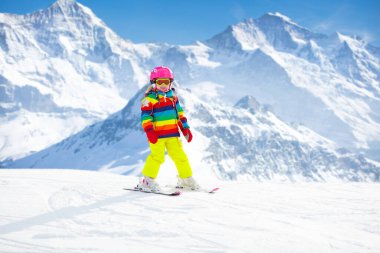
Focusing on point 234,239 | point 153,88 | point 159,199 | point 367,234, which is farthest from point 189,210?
point 153,88

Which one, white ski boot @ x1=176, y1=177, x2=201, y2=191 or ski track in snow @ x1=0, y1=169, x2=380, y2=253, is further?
white ski boot @ x1=176, y1=177, x2=201, y2=191

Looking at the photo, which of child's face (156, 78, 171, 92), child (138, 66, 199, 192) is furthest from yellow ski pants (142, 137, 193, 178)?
child's face (156, 78, 171, 92)

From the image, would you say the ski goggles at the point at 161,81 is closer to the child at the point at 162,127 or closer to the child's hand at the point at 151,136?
the child at the point at 162,127

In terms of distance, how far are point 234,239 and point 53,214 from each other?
7.59ft

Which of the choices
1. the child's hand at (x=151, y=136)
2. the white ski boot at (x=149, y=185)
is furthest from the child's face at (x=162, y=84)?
the white ski boot at (x=149, y=185)

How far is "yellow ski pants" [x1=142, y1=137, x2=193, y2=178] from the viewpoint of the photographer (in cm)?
696

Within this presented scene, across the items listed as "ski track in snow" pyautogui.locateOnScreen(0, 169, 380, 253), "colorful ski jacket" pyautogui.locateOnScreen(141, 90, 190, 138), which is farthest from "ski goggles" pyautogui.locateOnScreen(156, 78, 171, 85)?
"ski track in snow" pyautogui.locateOnScreen(0, 169, 380, 253)

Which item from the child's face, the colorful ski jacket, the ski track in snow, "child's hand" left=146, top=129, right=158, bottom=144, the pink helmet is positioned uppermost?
the pink helmet

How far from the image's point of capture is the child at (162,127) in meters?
6.95

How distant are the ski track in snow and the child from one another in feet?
2.07

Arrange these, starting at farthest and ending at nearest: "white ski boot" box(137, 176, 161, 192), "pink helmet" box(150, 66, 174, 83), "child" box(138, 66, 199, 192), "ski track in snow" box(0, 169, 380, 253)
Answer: "pink helmet" box(150, 66, 174, 83) < "child" box(138, 66, 199, 192) < "white ski boot" box(137, 176, 161, 192) < "ski track in snow" box(0, 169, 380, 253)

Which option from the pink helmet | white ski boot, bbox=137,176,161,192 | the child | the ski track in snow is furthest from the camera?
the pink helmet

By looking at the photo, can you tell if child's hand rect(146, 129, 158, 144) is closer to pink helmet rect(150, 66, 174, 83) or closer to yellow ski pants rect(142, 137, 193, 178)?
yellow ski pants rect(142, 137, 193, 178)

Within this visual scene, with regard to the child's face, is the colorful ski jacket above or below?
below
